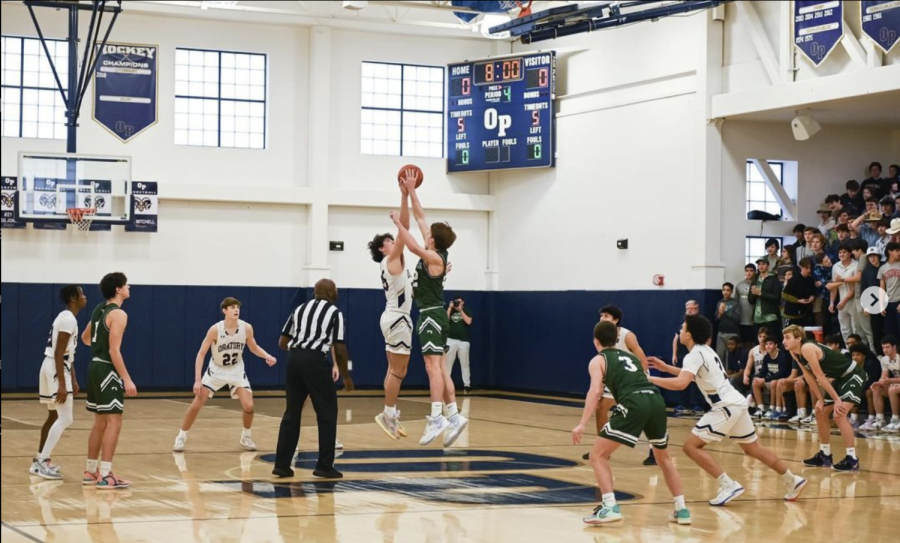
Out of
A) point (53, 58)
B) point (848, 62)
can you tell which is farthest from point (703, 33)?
point (53, 58)

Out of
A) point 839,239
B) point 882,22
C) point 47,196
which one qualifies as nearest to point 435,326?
point 882,22

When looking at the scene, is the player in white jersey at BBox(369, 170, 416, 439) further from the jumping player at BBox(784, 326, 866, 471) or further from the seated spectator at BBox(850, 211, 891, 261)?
the seated spectator at BBox(850, 211, 891, 261)

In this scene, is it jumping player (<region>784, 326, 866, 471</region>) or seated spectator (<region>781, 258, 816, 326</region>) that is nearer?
jumping player (<region>784, 326, 866, 471</region>)

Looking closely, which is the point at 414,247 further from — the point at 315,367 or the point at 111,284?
the point at 111,284

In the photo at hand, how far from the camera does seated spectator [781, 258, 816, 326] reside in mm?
17953

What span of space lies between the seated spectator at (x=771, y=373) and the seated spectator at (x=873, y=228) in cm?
222

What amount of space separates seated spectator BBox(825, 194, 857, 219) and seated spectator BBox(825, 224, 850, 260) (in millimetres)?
627

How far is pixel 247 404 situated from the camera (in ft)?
41.1

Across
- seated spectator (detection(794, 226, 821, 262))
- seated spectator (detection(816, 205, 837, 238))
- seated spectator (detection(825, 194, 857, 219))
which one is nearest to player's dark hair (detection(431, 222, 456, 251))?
seated spectator (detection(794, 226, 821, 262))

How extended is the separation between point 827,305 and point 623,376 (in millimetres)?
11248

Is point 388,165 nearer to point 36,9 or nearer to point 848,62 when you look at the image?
point 36,9

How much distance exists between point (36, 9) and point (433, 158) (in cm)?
913

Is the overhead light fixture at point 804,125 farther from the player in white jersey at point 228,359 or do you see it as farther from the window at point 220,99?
the window at point 220,99

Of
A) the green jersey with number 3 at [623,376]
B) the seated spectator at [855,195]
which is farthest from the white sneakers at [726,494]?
the seated spectator at [855,195]
